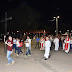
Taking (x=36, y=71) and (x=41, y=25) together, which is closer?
(x=36, y=71)

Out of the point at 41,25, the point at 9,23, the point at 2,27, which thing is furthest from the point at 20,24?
the point at 41,25

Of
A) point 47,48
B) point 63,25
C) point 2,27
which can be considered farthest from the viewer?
point 63,25

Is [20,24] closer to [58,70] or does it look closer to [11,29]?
[11,29]

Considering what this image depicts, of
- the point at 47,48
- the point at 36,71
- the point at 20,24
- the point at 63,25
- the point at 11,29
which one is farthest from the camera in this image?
the point at 63,25

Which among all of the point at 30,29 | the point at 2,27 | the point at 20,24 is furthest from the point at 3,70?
the point at 30,29

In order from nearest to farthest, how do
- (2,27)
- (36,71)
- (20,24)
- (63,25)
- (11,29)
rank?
(36,71) < (2,27) < (11,29) < (20,24) < (63,25)

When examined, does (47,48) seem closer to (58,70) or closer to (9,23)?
(58,70)

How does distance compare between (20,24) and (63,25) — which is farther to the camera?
(63,25)

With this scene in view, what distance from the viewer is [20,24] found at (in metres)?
38.5

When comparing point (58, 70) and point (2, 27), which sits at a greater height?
point (2, 27)

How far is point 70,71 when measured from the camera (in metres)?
5.77

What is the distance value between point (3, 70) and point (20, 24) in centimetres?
3310

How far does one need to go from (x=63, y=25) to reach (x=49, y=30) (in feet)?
21.0

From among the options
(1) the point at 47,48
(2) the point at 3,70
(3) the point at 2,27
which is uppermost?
(3) the point at 2,27
